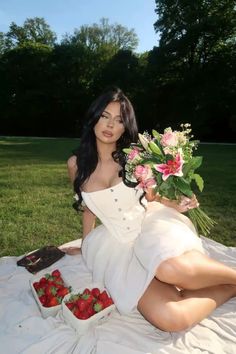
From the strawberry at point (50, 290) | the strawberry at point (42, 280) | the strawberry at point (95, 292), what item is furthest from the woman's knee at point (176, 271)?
the strawberry at point (42, 280)

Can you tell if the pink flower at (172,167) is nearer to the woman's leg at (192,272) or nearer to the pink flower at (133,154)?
the pink flower at (133,154)

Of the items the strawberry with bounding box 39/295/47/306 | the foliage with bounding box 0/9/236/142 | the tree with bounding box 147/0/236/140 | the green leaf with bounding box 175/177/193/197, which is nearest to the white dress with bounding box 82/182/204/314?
the green leaf with bounding box 175/177/193/197

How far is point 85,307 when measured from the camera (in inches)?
133

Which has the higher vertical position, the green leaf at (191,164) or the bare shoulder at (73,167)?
the green leaf at (191,164)

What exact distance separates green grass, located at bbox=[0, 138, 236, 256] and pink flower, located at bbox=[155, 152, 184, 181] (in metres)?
2.93

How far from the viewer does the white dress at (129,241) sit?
336 cm

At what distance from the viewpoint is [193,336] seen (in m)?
3.33

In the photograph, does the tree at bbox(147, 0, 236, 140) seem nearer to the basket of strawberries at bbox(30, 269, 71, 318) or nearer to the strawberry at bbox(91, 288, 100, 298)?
the basket of strawberries at bbox(30, 269, 71, 318)

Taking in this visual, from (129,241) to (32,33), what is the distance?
57840mm

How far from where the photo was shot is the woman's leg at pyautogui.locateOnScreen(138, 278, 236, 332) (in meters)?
3.15

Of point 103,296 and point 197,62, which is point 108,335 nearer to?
point 103,296

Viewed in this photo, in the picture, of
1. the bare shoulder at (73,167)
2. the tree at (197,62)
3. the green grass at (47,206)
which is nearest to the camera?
the bare shoulder at (73,167)

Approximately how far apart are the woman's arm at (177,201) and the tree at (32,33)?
54827mm

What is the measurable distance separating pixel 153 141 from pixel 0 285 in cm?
243
